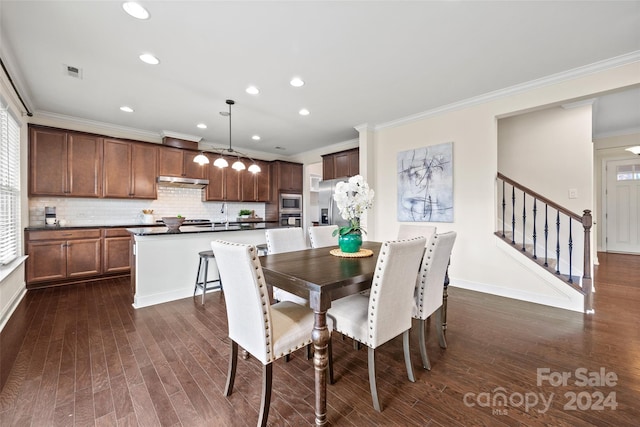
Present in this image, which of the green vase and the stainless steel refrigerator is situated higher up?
the stainless steel refrigerator

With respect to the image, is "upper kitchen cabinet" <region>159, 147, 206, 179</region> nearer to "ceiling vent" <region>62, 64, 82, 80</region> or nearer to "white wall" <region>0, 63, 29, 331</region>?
"white wall" <region>0, 63, 29, 331</region>

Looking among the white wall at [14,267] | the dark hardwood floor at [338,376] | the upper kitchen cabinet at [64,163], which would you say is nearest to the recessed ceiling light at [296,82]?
the dark hardwood floor at [338,376]

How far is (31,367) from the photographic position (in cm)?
191

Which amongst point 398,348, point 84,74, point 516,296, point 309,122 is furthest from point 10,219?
point 516,296

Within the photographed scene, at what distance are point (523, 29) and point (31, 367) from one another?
15.1ft

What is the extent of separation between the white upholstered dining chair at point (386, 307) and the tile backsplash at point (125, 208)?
4813mm

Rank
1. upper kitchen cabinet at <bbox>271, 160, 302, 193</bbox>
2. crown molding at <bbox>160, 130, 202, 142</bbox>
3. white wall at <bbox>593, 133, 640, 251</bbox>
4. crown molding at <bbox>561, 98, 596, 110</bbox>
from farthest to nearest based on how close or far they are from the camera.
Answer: upper kitchen cabinet at <bbox>271, 160, 302, 193</bbox> → white wall at <bbox>593, 133, 640, 251</bbox> → crown molding at <bbox>160, 130, 202, 142</bbox> → crown molding at <bbox>561, 98, 596, 110</bbox>

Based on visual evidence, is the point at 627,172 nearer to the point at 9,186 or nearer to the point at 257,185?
the point at 257,185

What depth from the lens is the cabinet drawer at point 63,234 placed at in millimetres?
3747

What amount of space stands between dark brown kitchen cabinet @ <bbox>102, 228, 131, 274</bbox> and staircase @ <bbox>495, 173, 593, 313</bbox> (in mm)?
5663

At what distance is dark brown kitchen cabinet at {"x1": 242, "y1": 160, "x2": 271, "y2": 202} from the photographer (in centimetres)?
613

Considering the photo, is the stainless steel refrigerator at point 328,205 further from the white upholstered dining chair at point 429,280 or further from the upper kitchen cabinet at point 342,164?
the white upholstered dining chair at point 429,280

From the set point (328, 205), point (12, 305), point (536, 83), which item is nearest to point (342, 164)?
point (328, 205)

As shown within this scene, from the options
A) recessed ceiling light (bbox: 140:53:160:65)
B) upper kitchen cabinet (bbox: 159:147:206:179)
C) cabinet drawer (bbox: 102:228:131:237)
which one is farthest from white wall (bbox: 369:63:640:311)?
cabinet drawer (bbox: 102:228:131:237)
